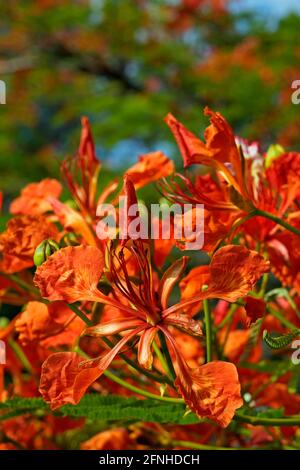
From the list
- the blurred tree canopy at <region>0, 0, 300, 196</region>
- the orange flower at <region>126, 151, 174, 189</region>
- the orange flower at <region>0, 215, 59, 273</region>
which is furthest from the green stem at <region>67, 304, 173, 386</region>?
the blurred tree canopy at <region>0, 0, 300, 196</region>

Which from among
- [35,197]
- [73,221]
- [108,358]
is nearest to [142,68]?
[35,197]

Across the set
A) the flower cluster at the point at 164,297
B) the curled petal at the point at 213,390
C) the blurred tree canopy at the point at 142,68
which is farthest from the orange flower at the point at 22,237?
the blurred tree canopy at the point at 142,68

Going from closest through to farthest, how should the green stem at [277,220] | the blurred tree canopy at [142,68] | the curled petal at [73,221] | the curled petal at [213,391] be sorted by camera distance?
the curled petal at [213,391] < the green stem at [277,220] < the curled petal at [73,221] < the blurred tree canopy at [142,68]

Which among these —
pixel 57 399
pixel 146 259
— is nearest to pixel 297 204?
pixel 146 259

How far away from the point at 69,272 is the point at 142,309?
0.23ft

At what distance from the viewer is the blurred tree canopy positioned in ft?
13.1

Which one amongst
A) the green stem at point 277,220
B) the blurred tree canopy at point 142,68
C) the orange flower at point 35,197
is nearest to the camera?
the green stem at point 277,220

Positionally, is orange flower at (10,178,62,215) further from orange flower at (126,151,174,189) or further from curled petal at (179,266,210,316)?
curled petal at (179,266,210,316)

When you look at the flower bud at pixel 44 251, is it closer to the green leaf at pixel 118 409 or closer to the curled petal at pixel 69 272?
the curled petal at pixel 69 272

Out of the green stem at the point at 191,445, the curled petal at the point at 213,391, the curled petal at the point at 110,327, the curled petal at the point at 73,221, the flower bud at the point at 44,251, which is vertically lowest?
the green stem at the point at 191,445

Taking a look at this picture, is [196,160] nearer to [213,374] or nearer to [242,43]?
[213,374]

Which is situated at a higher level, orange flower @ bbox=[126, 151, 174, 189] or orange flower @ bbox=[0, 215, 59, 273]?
orange flower @ bbox=[126, 151, 174, 189]

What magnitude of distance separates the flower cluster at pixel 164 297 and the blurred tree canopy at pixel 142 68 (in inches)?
106

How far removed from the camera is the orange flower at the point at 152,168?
82cm
